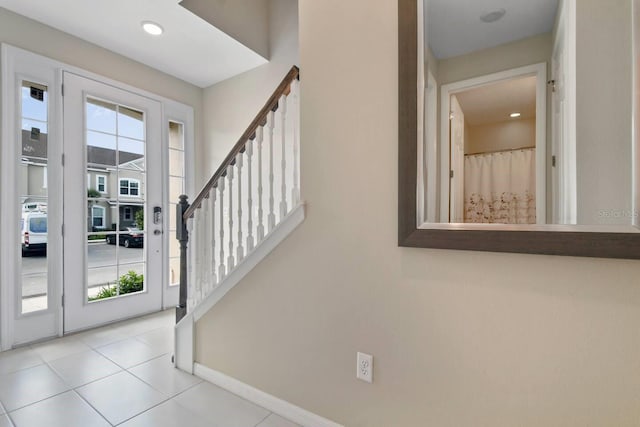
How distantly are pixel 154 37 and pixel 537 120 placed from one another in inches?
116

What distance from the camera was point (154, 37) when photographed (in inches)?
101

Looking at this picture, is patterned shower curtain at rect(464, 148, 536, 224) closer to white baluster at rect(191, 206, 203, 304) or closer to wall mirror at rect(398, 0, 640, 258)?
wall mirror at rect(398, 0, 640, 258)

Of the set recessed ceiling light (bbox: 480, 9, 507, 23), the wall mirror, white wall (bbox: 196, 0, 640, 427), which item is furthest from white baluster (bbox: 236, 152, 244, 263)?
recessed ceiling light (bbox: 480, 9, 507, 23)

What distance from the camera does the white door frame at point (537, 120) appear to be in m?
1.01

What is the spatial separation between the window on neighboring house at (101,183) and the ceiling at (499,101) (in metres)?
3.03

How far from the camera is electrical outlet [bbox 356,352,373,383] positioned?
1285 millimetres

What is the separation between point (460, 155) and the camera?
3.84 feet

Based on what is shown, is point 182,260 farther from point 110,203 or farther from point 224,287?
point 110,203

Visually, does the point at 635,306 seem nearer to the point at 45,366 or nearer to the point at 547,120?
the point at 547,120

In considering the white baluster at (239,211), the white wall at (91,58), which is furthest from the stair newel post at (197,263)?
the white wall at (91,58)

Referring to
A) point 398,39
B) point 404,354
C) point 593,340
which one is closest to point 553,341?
point 593,340

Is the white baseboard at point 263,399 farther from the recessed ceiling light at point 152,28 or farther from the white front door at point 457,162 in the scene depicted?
the recessed ceiling light at point 152,28

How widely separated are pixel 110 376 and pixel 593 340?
2.52 meters

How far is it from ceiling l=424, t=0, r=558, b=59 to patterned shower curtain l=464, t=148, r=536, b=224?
42 cm
